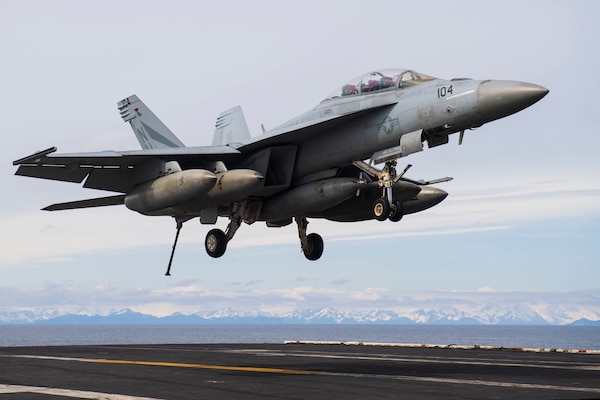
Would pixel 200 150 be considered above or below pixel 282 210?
above

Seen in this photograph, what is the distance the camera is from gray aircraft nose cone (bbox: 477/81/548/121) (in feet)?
61.8

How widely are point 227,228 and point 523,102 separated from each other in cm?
1131

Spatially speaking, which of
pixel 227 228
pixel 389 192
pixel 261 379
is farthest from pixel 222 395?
pixel 227 228

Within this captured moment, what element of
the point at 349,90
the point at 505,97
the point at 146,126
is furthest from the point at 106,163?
the point at 505,97

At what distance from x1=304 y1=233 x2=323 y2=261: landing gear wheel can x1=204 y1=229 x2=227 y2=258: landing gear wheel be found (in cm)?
348

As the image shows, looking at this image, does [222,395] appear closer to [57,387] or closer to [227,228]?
[57,387]

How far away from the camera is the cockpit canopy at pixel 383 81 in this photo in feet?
70.4

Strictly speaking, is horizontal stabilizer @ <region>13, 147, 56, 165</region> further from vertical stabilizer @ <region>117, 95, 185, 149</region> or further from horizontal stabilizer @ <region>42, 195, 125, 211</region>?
vertical stabilizer @ <region>117, 95, 185, 149</region>

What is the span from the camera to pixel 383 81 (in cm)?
2191

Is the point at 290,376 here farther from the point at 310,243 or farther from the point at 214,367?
the point at 310,243

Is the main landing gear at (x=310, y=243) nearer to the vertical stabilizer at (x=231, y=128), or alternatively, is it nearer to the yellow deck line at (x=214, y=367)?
the vertical stabilizer at (x=231, y=128)

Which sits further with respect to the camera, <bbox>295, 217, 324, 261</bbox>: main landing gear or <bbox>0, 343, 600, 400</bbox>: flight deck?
<bbox>295, 217, 324, 261</bbox>: main landing gear

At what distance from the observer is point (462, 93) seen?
1978 centimetres

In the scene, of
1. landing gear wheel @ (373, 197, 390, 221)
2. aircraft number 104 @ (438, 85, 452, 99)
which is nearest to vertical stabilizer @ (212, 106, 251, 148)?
landing gear wheel @ (373, 197, 390, 221)
